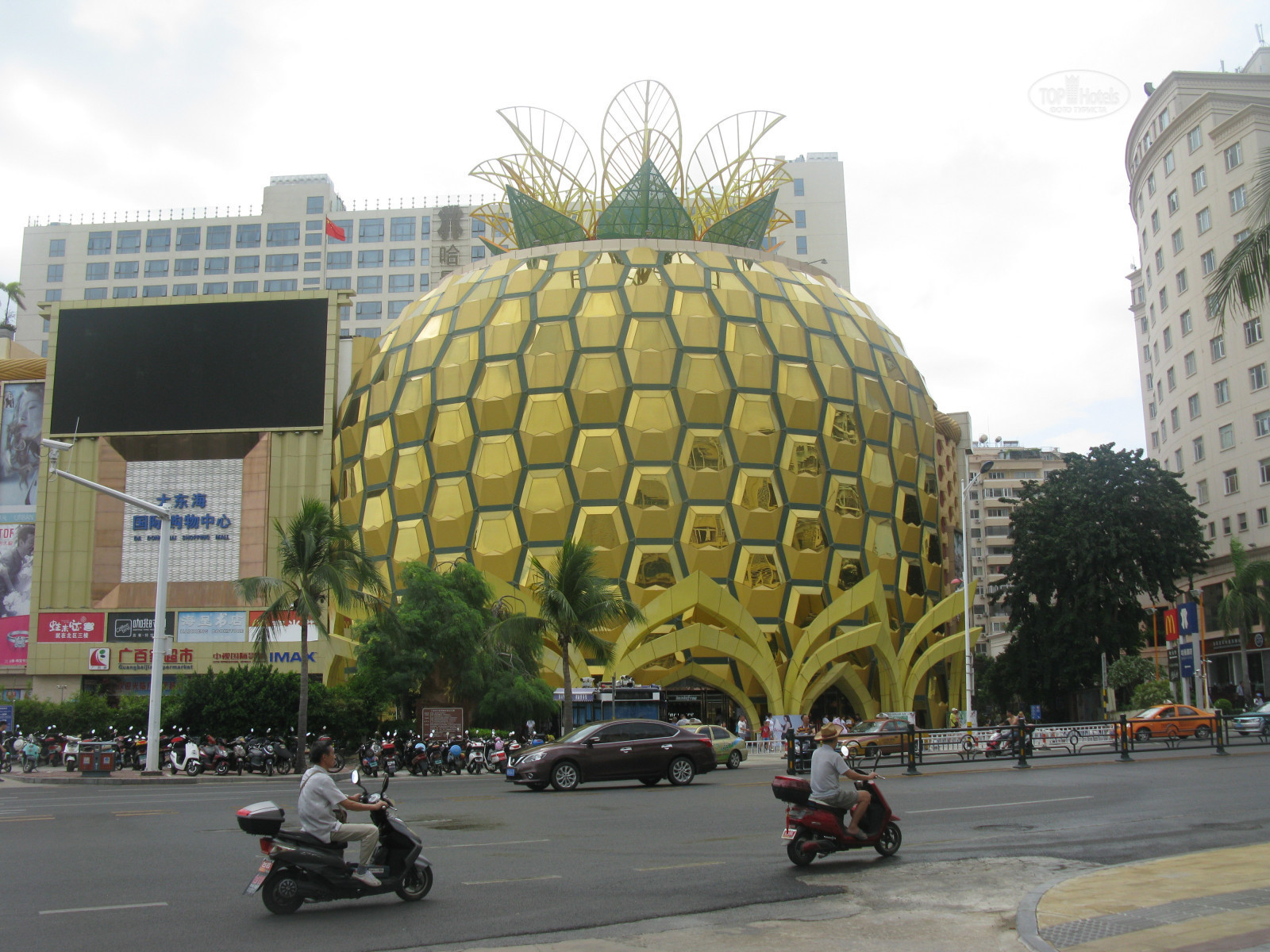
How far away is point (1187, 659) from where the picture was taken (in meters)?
37.5

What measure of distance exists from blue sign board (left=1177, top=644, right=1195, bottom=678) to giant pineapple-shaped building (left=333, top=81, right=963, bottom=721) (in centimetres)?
1544

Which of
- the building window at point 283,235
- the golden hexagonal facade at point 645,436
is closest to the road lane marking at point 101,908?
the golden hexagonal facade at point 645,436

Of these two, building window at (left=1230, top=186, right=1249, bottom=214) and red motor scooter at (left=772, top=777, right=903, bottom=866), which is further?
building window at (left=1230, top=186, right=1249, bottom=214)

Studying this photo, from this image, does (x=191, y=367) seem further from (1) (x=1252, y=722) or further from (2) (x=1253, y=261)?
(2) (x=1253, y=261)

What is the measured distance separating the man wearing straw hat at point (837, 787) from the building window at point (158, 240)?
9566 cm

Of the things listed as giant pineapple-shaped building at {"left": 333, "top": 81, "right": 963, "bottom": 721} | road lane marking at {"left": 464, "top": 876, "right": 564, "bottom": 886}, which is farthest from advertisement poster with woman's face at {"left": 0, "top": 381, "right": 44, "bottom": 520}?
road lane marking at {"left": 464, "top": 876, "right": 564, "bottom": 886}

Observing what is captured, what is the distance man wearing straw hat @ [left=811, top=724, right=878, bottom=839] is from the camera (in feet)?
37.7

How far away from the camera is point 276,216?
94.2m

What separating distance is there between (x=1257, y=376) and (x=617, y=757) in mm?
48700

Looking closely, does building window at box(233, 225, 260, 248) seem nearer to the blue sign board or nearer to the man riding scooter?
the blue sign board

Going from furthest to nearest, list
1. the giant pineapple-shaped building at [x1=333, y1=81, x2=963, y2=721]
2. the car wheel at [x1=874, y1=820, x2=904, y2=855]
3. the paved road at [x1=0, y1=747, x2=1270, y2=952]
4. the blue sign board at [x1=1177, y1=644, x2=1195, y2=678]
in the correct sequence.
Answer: the giant pineapple-shaped building at [x1=333, y1=81, x2=963, y2=721]
the blue sign board at [x1=1177, y1=644, x2=1195, y2=678]
the car wheel at [x1=874, y1=820, x2=904, y2=855]
the paved road at [x1=0, y1=747, x2=1270, y2=952]

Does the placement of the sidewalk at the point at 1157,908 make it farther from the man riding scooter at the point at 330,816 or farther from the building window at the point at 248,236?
the building window at the point at 248,236

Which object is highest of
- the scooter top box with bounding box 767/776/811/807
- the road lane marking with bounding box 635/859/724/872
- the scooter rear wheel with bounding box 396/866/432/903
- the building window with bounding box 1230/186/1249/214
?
the building window with bounding box 1230/186/1249/214

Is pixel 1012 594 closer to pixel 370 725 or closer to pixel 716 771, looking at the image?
pixel 716 771
